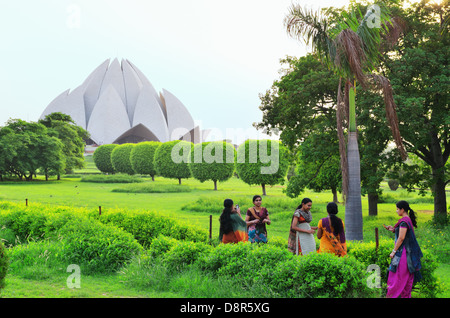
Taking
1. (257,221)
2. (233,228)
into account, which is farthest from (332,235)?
(233,228)

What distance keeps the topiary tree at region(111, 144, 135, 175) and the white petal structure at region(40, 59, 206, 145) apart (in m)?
22.0

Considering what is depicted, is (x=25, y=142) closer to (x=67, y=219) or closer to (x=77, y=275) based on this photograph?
(x=67, y=219)

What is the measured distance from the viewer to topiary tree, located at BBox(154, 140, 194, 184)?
3397 centimetres

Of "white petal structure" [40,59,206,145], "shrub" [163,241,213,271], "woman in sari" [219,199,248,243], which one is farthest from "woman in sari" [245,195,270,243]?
"white petal structure" [40,59,206,145]

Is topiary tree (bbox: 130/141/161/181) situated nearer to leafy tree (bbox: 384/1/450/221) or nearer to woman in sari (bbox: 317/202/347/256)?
leafy tree (bbox: 384/1/450/221)

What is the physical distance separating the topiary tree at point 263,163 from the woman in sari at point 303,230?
2042 centimetres

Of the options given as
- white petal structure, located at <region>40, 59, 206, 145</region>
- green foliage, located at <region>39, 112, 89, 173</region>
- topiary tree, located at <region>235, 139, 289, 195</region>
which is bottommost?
topiary tree, located at <region>235, 139, 289, 195</region>

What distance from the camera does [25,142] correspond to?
31.3 m

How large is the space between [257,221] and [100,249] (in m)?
2.54

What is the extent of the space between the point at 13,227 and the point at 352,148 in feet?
24.6

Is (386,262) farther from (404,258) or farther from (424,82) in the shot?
(424,82)

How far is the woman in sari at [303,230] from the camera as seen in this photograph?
17.1ft

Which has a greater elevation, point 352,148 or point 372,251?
point 352,148
